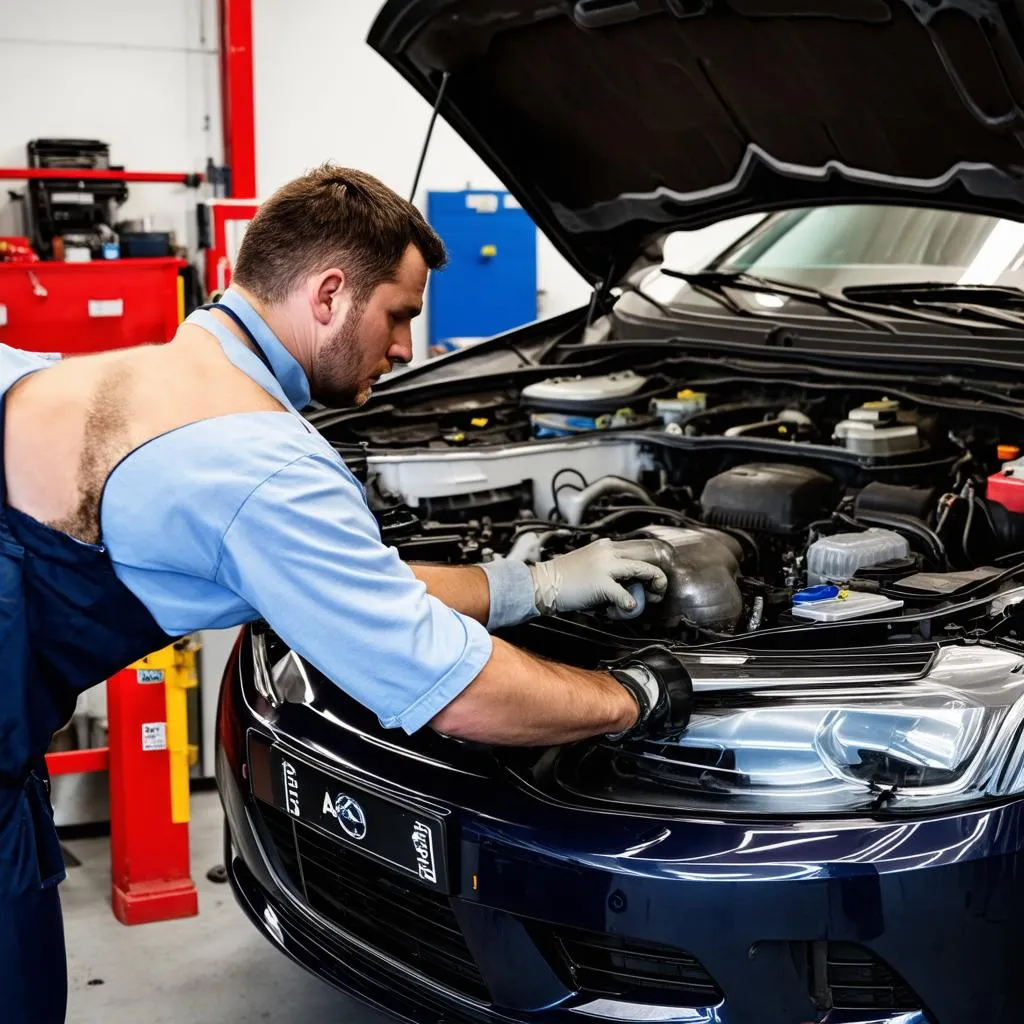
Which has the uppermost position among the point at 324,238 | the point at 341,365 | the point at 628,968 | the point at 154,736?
the point at 324,238

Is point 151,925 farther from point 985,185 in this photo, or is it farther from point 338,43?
point 338,43

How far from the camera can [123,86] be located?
6.68 metres

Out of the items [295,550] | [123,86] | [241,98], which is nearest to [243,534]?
[295,550]

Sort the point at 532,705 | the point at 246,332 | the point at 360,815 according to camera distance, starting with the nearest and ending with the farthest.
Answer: the point at 532,705 → the point at 246,332 → the point at 360,815

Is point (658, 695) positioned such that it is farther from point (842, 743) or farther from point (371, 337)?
point (371, 337)

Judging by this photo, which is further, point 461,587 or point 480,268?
point 480,268

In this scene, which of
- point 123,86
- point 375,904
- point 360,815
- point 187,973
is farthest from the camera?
point 123,86

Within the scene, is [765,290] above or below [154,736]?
above

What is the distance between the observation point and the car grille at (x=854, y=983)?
153 centimetres

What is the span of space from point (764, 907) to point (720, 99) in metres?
1.77

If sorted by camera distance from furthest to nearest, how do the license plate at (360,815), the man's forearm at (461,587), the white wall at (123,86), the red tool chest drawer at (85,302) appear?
the white wall at (123,86) → the red tool chest drawer at (85,302) → the man's forearm at (461,587) → the license plate at (360,815)

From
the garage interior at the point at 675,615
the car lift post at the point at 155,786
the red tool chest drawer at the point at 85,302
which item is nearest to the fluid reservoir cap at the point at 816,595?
the garage interior at the point at 675,615

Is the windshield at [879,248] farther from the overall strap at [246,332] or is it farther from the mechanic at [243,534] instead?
the overall strap at [246,332]

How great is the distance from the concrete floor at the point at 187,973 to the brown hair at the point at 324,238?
4.69 ft
